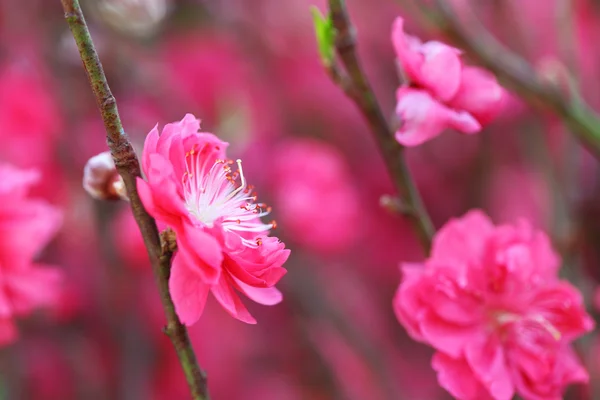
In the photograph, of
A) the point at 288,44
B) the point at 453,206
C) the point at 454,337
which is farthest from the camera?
the point at 288,44

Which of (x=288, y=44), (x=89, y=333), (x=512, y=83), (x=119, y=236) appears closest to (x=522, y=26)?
(x=512, y=83)

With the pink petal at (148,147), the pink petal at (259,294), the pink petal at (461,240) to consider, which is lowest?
the pink petal at (461,240)

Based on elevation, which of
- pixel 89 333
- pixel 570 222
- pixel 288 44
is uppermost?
pixel 288 44

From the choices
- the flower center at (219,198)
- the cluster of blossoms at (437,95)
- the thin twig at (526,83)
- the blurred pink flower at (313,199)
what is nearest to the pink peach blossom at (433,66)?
the cluster of blossoms at (437,95)

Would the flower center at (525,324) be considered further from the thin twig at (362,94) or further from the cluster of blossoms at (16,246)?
the cluster of blossoms at (16,246)

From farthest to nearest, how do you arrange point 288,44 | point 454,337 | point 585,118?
point 288,44 → point 585,118 → point 454,337

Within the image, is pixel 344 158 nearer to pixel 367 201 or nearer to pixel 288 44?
pixel 367 201
